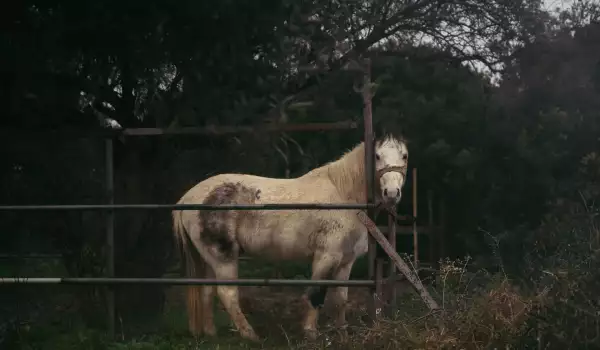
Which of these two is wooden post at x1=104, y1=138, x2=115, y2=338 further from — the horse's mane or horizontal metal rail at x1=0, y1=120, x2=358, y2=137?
the horse's mane

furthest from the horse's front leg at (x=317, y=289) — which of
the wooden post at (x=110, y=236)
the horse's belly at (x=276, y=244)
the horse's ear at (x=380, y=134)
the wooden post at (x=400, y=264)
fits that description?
the wooden post at (x=110, y=236)

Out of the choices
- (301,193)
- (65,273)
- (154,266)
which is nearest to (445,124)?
(301,193)

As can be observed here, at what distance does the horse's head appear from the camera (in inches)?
211

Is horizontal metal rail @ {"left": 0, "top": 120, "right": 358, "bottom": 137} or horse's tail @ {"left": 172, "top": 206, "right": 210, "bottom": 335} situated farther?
horse's tail @ {"left": 172, "top": 206, "right": 210, "bottom": 335}

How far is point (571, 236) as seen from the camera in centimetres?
454

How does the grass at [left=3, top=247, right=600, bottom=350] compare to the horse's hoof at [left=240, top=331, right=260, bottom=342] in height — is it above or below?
above

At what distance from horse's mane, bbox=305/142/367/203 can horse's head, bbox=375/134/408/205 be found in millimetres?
323

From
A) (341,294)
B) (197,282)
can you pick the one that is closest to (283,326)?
(341,294)

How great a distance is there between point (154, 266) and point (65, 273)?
757 mm

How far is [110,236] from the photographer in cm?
603

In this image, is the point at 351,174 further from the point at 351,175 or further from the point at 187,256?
the point at 187,256

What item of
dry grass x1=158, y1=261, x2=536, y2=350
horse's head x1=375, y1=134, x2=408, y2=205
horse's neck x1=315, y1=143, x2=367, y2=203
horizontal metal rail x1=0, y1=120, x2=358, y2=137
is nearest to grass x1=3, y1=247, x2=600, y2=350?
dry grass x1=158, y1=261, x2=536, y2=350

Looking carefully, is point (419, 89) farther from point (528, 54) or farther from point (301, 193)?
point (301, 193)

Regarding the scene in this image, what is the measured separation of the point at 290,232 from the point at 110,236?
136 cm
